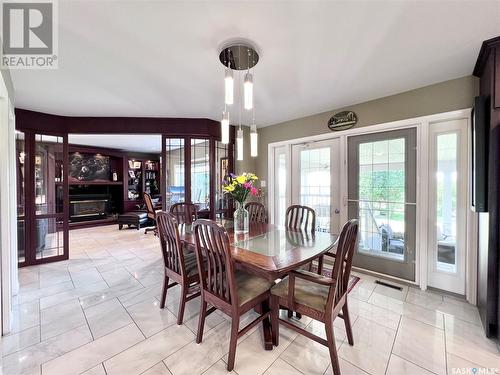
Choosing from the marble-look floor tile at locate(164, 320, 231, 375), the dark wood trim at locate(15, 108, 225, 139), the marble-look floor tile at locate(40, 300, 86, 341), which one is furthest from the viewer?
the dark wood trim at locate(15, 108, 225, 139)

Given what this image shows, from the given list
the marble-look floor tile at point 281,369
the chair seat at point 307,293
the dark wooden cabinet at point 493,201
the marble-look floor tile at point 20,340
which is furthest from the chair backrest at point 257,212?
the marble-look floor tile at point 20,340

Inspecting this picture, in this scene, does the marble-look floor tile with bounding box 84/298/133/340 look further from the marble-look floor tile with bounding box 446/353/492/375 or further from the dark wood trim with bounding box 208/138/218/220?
the marble-look floor tile with bounding box 446/353/492/375

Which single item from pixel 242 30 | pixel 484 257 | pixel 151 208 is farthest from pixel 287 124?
pixel 151 208

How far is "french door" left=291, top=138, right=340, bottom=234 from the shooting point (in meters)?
3.39

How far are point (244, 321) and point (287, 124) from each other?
3161 mm

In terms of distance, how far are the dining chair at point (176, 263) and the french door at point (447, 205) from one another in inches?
109

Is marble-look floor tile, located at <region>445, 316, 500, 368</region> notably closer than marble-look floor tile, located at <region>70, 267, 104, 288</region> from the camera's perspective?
Yes

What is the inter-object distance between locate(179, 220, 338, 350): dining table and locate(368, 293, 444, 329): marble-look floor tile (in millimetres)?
929

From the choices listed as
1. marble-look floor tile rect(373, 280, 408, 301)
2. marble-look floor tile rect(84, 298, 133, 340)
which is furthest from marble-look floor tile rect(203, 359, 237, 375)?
marble-look floor tile rect(373, 280, 408, 301)

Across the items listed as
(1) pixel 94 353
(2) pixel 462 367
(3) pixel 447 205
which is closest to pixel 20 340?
(1) pixel 94 353

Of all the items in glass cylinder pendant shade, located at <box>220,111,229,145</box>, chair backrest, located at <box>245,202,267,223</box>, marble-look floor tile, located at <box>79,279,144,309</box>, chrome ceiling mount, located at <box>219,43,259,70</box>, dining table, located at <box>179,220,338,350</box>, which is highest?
chrome ceiling mount, located at <box>219,43,259,70</box>

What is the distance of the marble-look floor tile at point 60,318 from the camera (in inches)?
75.3

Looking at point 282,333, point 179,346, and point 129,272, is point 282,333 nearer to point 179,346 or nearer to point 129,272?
point 179,346

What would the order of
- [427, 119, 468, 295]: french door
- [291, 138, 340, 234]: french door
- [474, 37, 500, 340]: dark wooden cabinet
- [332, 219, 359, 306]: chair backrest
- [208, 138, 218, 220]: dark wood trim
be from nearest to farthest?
[332, 219, 359, 306]: chair backrest
[474, 37, 500, 340]: dark wooden cabinet
[427, 119, 468, 295]: french door
[291, 138, 340, 234]: french door
[208, 138, 218, 220]: dark wood trim
